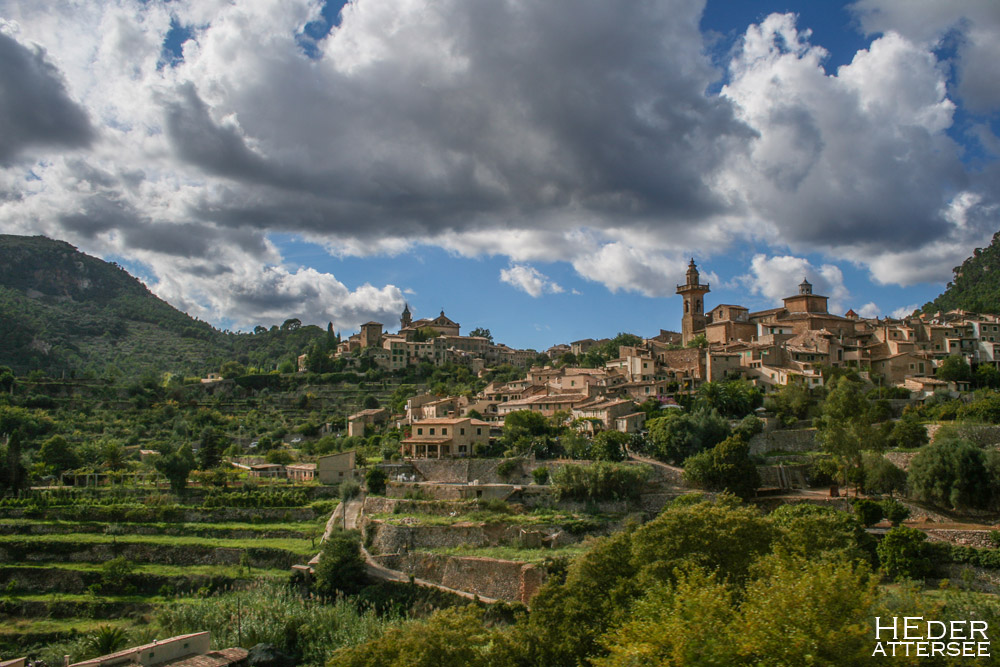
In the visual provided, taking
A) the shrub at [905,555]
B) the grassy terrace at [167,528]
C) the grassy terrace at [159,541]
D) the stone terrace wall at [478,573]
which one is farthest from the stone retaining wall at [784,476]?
the grassy terrace at [167,528]

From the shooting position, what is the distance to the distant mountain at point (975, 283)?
8268 centimetres

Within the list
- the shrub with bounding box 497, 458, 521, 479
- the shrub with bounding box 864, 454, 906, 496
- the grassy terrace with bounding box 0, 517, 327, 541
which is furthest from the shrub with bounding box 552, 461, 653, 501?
the grassy terrace with bounding box 0, 517, 327, 541

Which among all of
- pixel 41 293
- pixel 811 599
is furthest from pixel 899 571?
pixel 41 293

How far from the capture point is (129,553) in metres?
37.8

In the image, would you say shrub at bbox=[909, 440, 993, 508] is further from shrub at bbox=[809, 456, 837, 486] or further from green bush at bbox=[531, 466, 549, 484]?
green bush at bbox=[531, 466, 549, 484]

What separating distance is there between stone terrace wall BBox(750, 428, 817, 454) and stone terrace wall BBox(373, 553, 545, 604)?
1890 cm

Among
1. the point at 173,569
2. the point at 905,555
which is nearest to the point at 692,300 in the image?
the point at 905,555

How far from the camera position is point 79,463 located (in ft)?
170

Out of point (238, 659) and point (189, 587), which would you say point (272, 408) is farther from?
point (238, 659)

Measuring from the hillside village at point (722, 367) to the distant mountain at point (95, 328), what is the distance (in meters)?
72.4

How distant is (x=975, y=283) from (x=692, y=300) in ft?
152

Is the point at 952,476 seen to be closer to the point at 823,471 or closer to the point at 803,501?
the point at 803,501

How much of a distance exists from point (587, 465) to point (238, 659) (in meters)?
20.3

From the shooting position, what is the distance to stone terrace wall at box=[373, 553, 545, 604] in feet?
97.5
